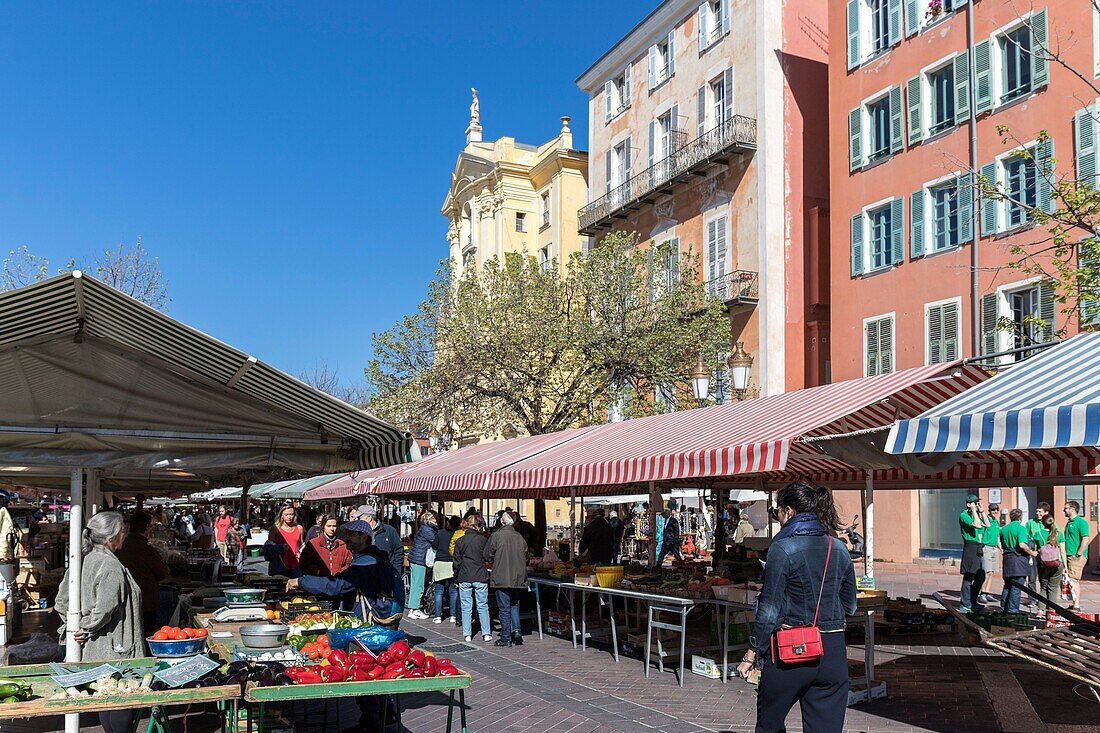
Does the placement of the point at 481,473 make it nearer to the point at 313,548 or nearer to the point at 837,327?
the point at 313,548

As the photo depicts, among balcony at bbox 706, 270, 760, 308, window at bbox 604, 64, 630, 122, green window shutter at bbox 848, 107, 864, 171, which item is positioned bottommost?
balcony at bbox 706, 270, 760, 308

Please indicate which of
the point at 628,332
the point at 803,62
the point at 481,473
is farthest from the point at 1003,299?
the point at 481,473

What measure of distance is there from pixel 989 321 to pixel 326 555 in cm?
1816

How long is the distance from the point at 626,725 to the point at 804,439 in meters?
2.68

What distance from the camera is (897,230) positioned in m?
26.5

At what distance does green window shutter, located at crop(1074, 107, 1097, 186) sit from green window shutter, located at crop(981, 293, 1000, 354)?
11.0ft

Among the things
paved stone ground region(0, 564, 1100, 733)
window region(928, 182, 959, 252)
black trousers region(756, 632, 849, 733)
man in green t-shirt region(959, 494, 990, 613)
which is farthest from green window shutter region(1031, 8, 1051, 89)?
black trousers region(756, 632, 849, 733)

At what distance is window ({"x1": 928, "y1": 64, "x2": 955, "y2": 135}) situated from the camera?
25.4 metres

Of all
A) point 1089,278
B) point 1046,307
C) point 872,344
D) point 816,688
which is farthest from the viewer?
point 872,344

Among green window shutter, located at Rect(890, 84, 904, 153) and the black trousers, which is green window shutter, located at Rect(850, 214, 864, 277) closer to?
green window shutter, located at Rect(890, 84, 904, 153)

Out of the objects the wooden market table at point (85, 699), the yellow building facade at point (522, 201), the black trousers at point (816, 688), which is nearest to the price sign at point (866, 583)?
the black trousers at point (816, 688)

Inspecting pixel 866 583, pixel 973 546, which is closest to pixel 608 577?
pixel 866 583

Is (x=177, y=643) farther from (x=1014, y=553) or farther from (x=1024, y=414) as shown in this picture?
(x=1014, y=553)

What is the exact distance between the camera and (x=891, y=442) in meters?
7.59
